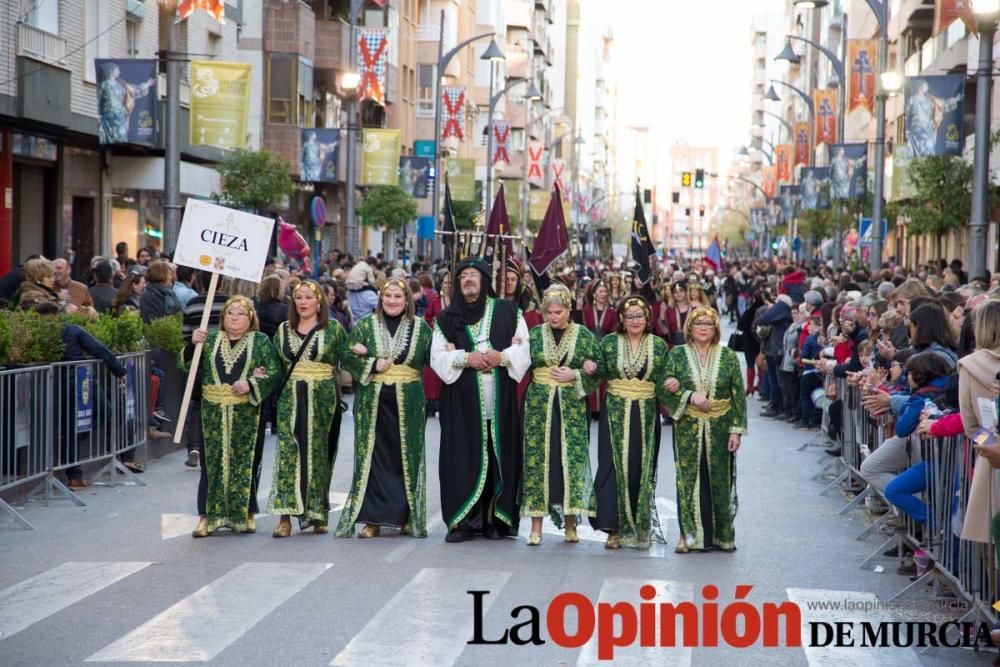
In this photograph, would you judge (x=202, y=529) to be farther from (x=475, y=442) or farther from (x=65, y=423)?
(x=65, y=423)

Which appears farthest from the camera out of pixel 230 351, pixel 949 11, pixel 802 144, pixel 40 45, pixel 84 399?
pixel 802 144

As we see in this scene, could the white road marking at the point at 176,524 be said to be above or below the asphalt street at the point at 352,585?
below

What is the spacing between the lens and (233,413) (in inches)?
468

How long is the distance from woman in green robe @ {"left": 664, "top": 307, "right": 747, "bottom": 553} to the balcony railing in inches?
664

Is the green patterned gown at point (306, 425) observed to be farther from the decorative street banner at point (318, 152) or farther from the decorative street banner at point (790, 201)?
the decorative street banner at point (790, 201)

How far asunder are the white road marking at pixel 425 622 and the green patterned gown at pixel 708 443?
1718 mm

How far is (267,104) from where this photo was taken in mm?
44156

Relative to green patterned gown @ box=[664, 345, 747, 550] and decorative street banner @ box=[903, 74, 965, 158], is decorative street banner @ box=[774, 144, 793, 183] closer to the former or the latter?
decorative street banner @ box=[903, 74, 965, 158]

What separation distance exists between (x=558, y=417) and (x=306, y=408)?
5.76 ft

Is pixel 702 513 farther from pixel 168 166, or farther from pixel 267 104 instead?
pixel 267 104

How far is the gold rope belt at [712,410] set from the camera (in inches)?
451

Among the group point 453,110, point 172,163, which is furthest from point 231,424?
point 453,110

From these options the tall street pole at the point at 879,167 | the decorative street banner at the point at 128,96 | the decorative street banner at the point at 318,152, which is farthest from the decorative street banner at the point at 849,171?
the decorative street banner at the point at 128,96

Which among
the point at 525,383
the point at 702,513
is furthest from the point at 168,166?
the point at 702,513
